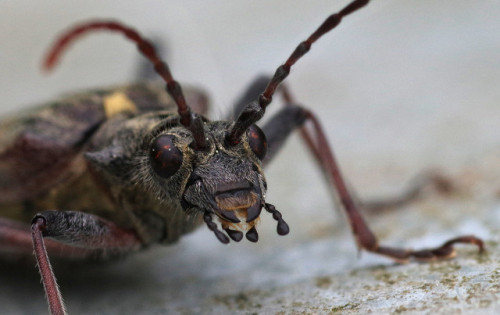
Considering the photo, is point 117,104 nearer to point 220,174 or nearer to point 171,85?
point 171,85

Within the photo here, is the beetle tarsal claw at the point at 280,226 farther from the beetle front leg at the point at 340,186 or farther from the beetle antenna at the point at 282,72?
the beetle front leg at the point at 340,186

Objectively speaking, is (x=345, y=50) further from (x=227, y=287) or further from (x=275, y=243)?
(x=227, y=287)

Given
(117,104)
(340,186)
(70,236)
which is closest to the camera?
(70,236)

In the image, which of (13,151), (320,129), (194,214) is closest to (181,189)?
(194,214)

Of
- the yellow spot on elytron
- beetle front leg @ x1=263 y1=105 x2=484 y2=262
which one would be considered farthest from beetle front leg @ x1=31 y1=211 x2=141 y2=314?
beetle front leg @ x1=263 y1=105 x2=484 y2=262

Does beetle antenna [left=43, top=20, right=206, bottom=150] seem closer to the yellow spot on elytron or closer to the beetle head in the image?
the beetle head

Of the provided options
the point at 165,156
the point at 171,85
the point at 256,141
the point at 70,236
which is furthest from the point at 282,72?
the point at 70,236

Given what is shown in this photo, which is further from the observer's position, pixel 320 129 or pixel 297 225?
pixel 297 225
